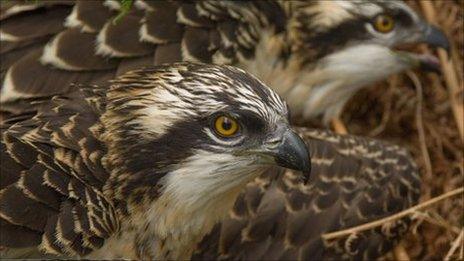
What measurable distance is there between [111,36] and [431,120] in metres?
1.89

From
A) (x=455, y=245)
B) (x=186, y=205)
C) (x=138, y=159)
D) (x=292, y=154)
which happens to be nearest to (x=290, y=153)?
(x=292, y=154)

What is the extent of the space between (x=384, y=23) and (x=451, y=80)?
55 centimetres

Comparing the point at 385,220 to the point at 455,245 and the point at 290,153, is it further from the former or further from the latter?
the point at 290,153

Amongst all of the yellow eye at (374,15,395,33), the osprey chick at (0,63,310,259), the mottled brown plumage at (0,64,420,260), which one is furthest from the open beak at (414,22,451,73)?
the osprey chick at (0,63,310,259)

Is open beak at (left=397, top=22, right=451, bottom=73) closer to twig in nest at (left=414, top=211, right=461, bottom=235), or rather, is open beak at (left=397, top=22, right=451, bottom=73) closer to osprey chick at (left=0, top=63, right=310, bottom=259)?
twig in nest at (left=414, top=211, right=461, bottom=235)

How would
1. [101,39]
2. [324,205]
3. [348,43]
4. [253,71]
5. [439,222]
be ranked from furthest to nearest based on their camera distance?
[348,43] < [253,71] < [439,222] < [101,39] < [324,205]

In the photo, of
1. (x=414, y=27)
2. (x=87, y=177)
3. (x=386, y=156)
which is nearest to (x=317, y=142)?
(x=386, y=156)

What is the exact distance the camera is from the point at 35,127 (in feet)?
Answer: 13.3

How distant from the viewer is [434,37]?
5.55m

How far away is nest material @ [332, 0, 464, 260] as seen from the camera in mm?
5285

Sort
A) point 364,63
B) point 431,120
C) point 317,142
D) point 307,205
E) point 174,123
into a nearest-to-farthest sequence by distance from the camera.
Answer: point 174,123
point 307,205
point 317,142
point 364,63
point 431,120

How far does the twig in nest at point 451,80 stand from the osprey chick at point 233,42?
8.9 inches

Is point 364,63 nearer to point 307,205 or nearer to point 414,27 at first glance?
point 414,27

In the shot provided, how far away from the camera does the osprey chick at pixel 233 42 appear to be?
188 inches
